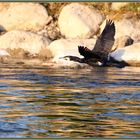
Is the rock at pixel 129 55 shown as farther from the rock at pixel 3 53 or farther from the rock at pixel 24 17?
the rock at pixel 24 17

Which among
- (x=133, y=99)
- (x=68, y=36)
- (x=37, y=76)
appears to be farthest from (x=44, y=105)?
(x=68, y=36)

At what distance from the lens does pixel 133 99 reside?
15.5 m

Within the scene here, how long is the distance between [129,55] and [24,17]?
8.31 metres

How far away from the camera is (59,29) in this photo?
103ft

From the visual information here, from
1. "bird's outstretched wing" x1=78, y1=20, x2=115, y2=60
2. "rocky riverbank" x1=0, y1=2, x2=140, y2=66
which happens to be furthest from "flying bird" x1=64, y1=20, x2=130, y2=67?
"rocky riverbank" x1=0, y1=2, x2=140, y2=66

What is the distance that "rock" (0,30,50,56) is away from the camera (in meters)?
27.7

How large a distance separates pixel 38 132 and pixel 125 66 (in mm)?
13364

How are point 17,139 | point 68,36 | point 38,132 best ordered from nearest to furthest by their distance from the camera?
1. point 17,139
2. point 38,132
3. point 68,36

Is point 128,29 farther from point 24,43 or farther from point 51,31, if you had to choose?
point 24,43

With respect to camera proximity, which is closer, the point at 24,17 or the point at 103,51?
the point at 103,51

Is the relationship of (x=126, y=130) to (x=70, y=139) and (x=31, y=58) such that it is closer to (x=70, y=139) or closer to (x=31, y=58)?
(x=70, y=139)

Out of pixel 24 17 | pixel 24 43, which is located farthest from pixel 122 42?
pixel 24 17

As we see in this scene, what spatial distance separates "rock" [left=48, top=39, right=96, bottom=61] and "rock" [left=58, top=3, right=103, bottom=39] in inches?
94.9

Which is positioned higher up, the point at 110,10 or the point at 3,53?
the point at 110,10
